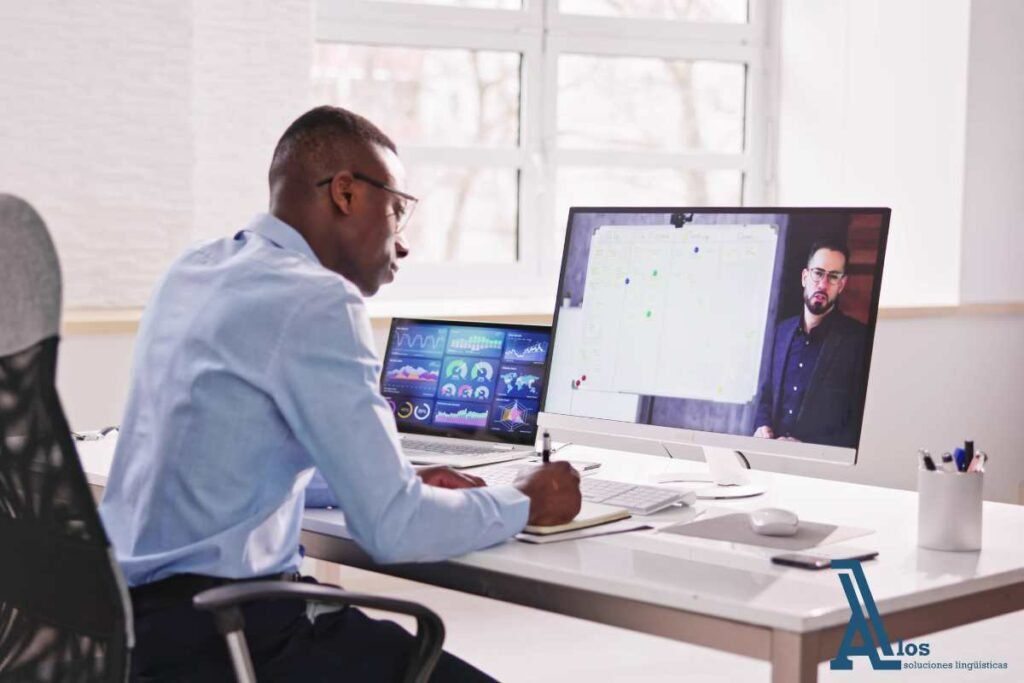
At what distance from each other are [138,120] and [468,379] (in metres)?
1.82

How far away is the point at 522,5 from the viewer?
5.03 metres

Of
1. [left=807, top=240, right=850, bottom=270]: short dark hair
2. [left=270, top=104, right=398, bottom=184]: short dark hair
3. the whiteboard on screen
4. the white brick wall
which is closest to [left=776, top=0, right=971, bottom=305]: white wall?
the white brick wall

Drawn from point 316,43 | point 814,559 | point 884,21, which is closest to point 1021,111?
point 884,21

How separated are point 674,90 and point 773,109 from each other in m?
0.44

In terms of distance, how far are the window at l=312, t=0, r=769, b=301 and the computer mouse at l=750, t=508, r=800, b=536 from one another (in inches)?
117

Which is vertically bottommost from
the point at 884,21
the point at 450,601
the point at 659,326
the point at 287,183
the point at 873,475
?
the point at 450,601

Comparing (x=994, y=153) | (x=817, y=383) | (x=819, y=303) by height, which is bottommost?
(x=817, y=383)

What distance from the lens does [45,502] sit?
148 cm

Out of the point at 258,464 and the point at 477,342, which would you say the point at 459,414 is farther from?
the point at 258,464

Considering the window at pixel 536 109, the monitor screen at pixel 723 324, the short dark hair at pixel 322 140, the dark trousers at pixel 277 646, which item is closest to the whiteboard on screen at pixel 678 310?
the monitor screen at pixel 723 324

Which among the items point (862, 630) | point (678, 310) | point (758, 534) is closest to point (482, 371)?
point (678, 310)

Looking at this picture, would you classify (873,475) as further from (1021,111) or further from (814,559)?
(814,559)

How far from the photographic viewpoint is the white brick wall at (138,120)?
3883 mm

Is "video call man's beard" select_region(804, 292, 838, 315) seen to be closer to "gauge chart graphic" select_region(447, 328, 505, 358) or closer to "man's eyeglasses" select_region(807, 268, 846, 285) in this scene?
"man's eyeglasses" select_region(807, 268, 846, 285)
